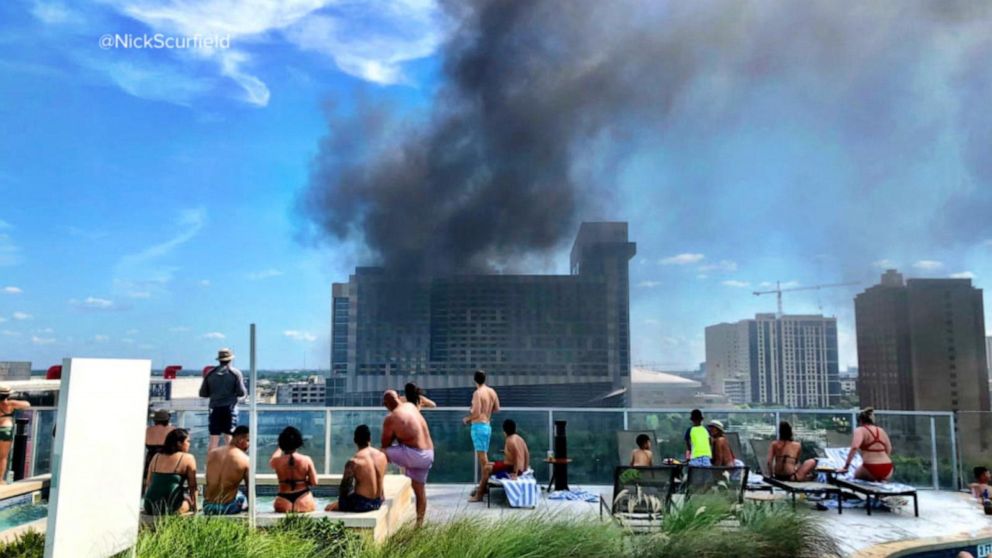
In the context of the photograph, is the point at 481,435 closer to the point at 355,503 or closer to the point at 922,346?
the point at 355,503

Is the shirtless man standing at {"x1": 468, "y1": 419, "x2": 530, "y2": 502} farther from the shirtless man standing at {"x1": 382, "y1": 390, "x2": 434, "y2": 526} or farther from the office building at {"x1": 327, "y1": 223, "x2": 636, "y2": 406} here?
the office building at {"x1": 327, "y1": 223, "x2": 636, "y2": 406}

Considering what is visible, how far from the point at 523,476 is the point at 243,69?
96.3 meters

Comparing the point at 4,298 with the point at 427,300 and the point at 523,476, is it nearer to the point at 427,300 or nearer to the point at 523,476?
the point at 427,300

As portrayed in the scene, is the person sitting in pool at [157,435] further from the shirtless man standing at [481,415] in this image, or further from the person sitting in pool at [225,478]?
the shirtless man standing at [481,415]

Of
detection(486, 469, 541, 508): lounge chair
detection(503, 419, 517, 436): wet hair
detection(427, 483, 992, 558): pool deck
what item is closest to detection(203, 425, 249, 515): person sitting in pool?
detection(427, 483, 992, 558): pool deck

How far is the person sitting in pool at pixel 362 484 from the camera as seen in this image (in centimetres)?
477

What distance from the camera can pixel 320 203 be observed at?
12181 centimetres

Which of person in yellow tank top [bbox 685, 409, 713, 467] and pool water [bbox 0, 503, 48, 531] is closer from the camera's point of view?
pool water [bbox 0, 503, 48, 531]

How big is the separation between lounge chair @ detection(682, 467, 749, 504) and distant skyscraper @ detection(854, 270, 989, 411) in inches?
4385

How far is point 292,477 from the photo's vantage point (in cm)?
509

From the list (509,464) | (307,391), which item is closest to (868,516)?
(509,464)

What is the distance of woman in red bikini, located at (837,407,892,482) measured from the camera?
7.59 meters

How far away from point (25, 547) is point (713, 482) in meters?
4.93

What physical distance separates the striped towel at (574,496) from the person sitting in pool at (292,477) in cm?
341
